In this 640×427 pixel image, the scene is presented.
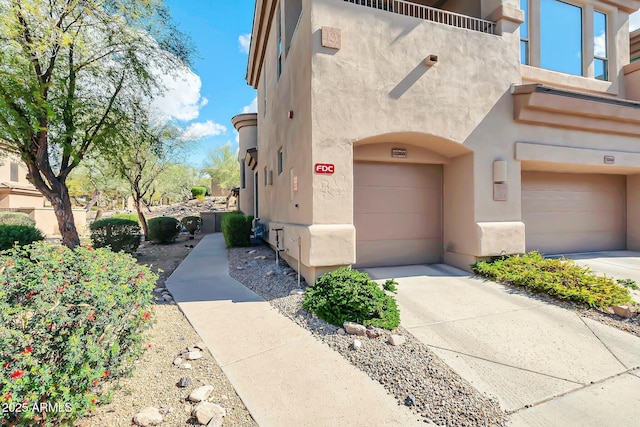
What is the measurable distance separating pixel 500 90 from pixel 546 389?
20.2 ft

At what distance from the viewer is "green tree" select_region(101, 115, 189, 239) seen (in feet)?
27.0

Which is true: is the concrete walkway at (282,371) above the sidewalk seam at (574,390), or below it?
above

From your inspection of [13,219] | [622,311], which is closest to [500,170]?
[622,311]

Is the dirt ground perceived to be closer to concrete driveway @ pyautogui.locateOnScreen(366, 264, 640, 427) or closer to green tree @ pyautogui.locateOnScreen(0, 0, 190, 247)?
concrete driveway @ pyautogui.locateOnScreen(366, 264, 640, 427)

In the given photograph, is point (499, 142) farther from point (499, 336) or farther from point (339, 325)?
point (339, 325)

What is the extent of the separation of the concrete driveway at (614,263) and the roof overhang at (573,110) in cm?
332

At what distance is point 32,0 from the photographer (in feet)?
17.5

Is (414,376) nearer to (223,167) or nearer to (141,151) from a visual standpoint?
(141,151)

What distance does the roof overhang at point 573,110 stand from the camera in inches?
254

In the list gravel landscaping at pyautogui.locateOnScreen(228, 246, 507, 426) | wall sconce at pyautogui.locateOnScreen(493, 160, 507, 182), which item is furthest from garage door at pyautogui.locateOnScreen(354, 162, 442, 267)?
gravel landscaping at pyautogui.locateOnScreen(228, 246, 507, 426)

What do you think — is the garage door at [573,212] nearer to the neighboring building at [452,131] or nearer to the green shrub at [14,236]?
the neighboring building at [452,131]

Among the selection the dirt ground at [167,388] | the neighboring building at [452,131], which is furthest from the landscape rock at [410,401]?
the neighboring building at [452,131]

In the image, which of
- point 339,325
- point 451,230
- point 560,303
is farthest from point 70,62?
point 560,303

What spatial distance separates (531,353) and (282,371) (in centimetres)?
294
